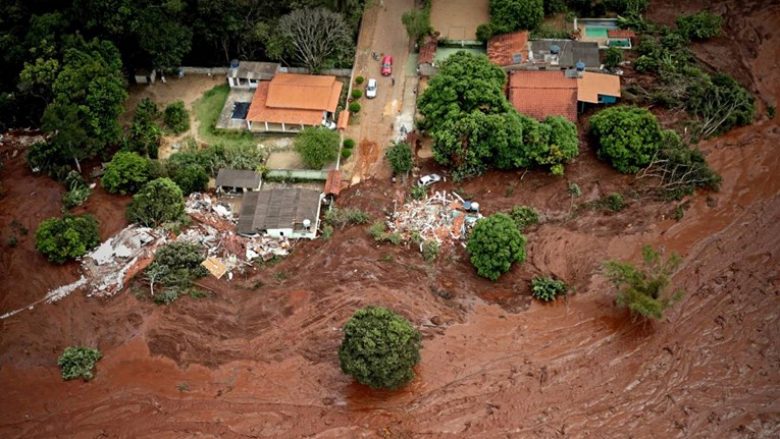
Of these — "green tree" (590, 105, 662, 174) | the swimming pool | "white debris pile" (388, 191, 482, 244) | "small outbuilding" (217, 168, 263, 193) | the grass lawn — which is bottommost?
"white debris pile" (388, 191, 482, 244)

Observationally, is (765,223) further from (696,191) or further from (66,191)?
(66,191)

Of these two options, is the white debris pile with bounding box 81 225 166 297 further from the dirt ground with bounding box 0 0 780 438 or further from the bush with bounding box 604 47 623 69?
the bush with bounding box 604 47 623 69

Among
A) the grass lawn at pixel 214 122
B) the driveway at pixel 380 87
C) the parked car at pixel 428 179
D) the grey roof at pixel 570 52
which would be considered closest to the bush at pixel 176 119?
the grass lawn at pixel 214 122

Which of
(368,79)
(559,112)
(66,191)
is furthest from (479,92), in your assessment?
(66,191)

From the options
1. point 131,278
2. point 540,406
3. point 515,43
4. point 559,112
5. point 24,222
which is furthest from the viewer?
point 515,43

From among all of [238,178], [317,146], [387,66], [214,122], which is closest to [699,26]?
[387,66]

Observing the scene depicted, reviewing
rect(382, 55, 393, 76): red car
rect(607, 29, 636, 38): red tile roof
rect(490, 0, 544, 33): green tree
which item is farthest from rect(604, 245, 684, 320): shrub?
rect(382, 55, 393, 76): red car

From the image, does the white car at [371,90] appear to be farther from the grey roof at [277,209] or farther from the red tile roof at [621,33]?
the red tile roof at [621,33]

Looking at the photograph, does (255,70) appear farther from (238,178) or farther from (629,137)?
(629,137)
